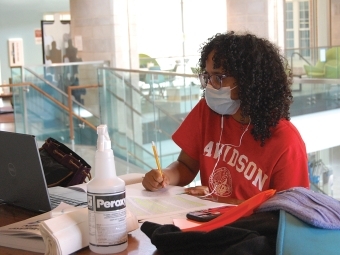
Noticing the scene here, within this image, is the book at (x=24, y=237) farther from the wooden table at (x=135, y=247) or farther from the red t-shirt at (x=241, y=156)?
the red t-shirt at (x=241, y=156)

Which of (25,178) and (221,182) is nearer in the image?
(25,178)

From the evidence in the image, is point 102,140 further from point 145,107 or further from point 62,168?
point 145,107

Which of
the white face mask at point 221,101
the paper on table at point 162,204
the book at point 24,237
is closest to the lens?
the book at point 24,237

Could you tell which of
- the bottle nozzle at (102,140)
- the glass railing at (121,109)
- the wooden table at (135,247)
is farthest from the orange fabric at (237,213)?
the glass railing at (121,109)

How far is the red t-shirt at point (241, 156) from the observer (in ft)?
5.85

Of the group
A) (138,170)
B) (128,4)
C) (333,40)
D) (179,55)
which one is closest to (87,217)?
(138,170)

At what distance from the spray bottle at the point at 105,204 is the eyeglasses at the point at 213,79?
78cm

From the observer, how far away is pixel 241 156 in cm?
187

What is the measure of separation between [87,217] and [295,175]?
0.75m

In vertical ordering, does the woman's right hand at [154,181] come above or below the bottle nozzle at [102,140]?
below

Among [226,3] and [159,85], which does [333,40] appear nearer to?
[226,3]

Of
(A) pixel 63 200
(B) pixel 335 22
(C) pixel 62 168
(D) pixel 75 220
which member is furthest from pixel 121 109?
(B) pixel 335 22

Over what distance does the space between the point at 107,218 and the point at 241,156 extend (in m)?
0.78

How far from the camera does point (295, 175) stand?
1.77 metres
